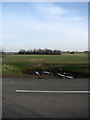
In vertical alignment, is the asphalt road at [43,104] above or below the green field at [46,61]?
below

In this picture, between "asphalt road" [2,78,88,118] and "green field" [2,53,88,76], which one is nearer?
"asphalt road" [2,78,88,118]

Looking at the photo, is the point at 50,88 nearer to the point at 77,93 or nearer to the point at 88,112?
the point at 77,93

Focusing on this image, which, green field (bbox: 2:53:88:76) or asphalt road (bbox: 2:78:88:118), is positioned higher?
green field (bbox: 2:53:88:76)

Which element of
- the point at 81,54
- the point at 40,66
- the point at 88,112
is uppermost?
the point at 81,54

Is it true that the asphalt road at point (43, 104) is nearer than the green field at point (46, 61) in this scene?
Yes

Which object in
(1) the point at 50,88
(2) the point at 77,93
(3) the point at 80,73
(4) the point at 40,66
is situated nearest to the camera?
(2) the point at 77,93

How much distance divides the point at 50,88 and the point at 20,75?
95.1 inches

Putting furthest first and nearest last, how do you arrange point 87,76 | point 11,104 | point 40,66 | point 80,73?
point 40,66, point 80,73, point 87,76, point 11,104

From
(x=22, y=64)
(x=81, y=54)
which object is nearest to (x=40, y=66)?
(x=22, y=64)

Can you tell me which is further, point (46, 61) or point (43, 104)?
point (46, 61)

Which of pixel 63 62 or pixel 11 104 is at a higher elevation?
pixel 63 62

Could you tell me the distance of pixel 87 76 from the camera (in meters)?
6.86

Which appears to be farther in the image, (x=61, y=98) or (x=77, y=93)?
(x=77, y=93)

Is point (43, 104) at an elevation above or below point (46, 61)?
below
